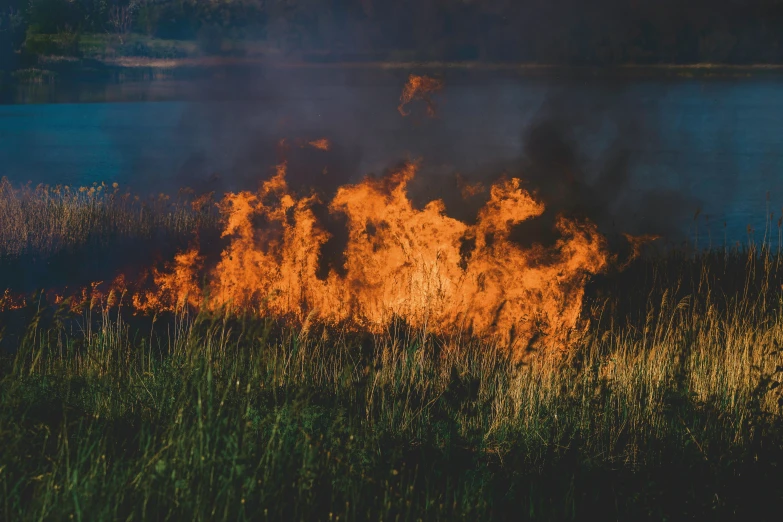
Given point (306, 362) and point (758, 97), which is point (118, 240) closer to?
point (306, 362)

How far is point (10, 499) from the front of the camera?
4461 mm

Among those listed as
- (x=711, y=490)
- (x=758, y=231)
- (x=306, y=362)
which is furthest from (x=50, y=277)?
(x=758, y=231)

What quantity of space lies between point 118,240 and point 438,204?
7.93 meters

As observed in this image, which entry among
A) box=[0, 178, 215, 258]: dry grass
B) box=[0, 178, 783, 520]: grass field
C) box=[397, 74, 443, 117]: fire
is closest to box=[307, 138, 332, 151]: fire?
box=[397, 74, 443, 117]: fire

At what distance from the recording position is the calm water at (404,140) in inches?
720

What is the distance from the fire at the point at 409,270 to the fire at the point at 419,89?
2511mm

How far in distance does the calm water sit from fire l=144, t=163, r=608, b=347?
2.51 metres

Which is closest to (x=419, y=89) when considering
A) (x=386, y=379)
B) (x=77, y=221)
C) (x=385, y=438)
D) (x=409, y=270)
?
(x=409, y=270)

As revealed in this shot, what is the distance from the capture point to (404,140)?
67.5ft

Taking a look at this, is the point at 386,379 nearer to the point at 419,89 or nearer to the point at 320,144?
the point at 320,144

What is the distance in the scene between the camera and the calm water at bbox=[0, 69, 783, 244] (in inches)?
720

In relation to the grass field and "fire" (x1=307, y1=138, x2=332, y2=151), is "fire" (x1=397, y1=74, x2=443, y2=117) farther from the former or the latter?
the grass field

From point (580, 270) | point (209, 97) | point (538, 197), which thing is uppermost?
point (209, 97)

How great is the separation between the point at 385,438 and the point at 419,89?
8083 millimetres
